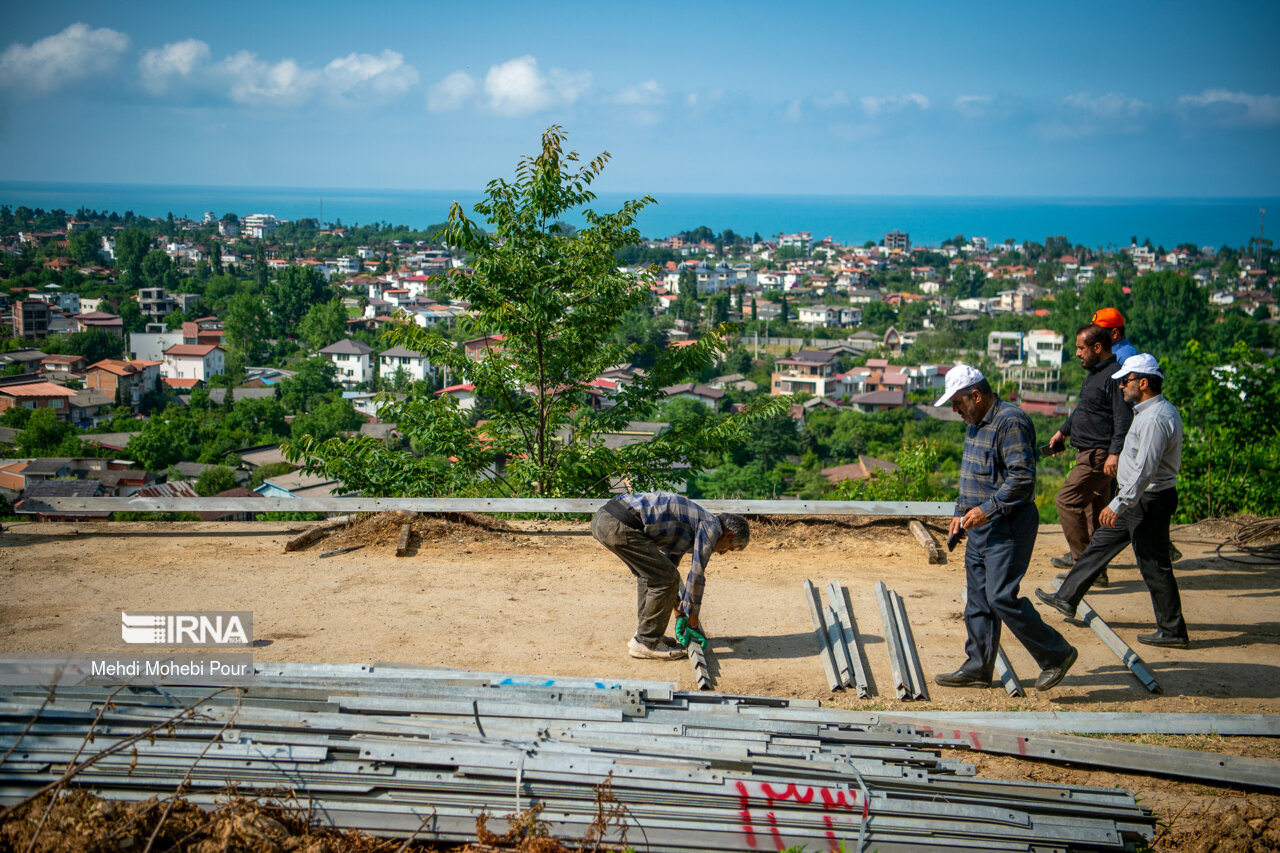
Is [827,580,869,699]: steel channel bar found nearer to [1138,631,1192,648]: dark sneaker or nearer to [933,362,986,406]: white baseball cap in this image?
[933,362,986,406]: white baseball cap

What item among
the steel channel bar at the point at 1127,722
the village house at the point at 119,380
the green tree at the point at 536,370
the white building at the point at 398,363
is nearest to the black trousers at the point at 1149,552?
the steel channel bar at the point at 1127,722

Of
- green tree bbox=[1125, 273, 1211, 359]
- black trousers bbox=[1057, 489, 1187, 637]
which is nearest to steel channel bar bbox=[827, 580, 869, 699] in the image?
black trousers bbox=[1057, 489, 1187, 637]

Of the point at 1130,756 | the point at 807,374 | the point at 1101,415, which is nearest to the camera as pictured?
the point at 1130,756

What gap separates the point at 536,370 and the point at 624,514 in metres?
4.48

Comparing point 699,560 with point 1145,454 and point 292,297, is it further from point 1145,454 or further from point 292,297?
point 292,297

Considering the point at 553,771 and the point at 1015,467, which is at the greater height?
the point at 1015,467

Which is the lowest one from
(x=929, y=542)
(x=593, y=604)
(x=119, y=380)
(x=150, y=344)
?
(x=119, y=380)

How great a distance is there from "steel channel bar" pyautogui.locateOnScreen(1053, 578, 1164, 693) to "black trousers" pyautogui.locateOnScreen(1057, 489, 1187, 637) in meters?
0.24

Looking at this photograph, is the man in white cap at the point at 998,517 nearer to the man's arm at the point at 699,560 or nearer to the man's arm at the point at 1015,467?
the man's arm at the point at 1015,467

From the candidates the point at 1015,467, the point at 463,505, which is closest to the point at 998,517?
the point at 1015,467

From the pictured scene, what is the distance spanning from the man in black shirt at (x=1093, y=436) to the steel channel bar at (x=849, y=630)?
182 cm

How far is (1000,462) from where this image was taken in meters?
5.28

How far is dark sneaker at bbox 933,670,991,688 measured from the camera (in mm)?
5543

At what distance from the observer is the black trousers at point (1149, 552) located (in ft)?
19.3
